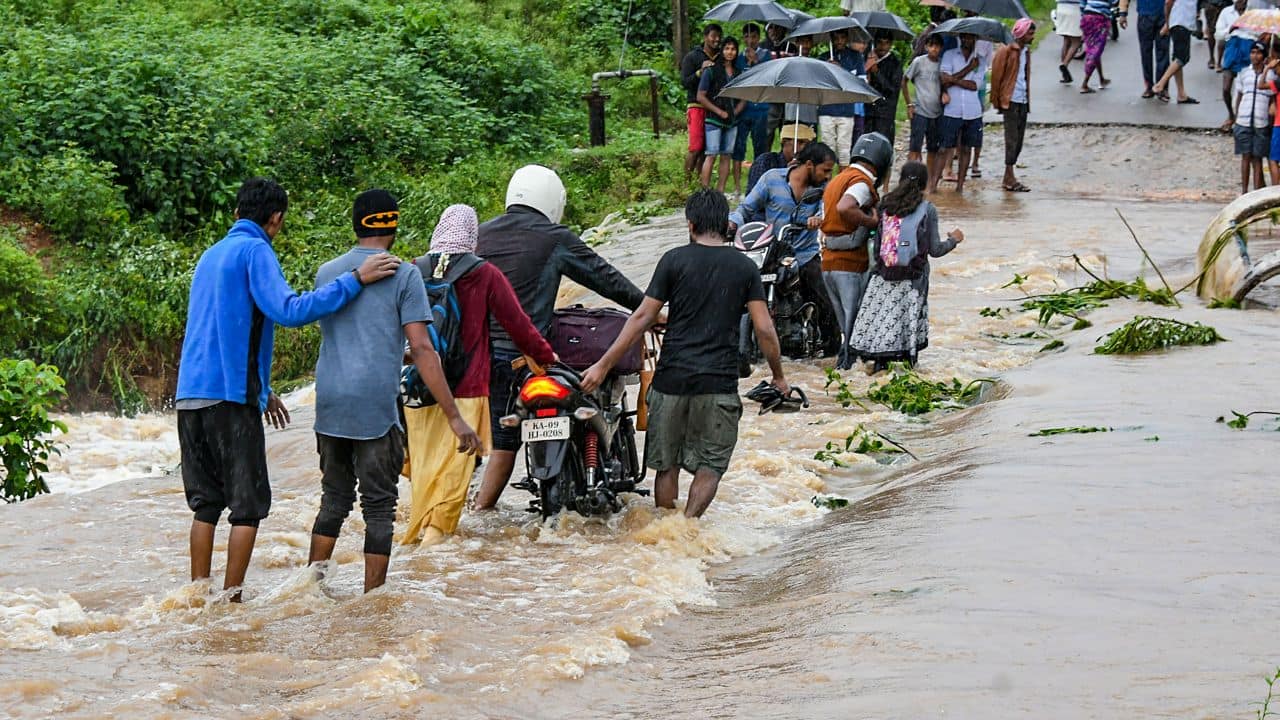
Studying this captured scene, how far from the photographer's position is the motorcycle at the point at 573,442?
271 inches

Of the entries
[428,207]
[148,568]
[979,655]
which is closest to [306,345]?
[428,207]

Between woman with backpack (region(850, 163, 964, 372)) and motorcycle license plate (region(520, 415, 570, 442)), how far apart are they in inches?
168

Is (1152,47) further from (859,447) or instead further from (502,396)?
(502,396)

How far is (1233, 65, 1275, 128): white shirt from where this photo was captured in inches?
643

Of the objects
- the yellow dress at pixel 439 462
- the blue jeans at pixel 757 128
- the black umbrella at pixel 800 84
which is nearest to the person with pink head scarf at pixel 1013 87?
the blue jeans at pixel 757 128

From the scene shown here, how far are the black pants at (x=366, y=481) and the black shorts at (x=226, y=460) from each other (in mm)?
254

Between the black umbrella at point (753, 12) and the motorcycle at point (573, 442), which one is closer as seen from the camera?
the motorcycle at point (573, 442)

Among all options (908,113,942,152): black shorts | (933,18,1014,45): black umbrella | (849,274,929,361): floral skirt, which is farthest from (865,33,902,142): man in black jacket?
(849,274,929,361): floral skirt

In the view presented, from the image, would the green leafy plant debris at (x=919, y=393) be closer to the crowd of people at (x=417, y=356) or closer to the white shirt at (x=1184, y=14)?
the crowd of people at (x=417, y=356)

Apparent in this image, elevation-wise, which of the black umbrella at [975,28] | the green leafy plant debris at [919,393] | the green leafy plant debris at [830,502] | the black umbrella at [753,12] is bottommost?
the green leafy plant debris at [919,393]

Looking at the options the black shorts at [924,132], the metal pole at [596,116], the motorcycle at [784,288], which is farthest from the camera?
the metal pole at [596,116]

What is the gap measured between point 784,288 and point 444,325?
5081mm

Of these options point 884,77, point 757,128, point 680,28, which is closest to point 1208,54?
point 680,28

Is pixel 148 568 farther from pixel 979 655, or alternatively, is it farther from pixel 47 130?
pixel 47 130
